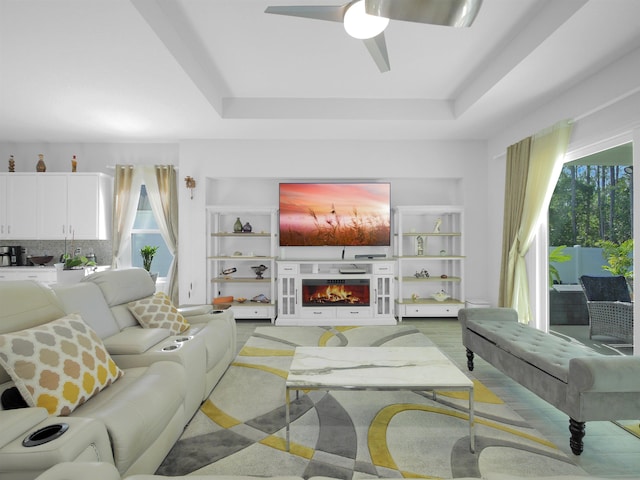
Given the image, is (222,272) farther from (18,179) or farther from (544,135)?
(544,135)

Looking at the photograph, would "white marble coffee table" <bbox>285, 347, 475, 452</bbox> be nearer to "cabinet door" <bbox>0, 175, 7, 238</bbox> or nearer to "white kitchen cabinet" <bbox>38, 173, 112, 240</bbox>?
"white kitchen cabinet" <bbox>38, 173, 112, 240</bbox>

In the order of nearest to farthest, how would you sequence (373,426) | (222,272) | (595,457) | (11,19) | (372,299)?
(595,457)
(373,426)
(11,19)
(372,299)
(222,272)

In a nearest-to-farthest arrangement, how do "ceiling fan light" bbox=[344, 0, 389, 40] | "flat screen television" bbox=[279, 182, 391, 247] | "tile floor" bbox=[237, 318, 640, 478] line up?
"ceiling fan light" bbox=[344, 0, 389, 40]
"tile floor" bbox=[237, 318, 640, 478]
"flat screen television" bbox=[279, 182, 391, 247]

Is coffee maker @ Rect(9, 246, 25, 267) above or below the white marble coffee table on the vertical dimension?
above

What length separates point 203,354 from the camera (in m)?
2.46

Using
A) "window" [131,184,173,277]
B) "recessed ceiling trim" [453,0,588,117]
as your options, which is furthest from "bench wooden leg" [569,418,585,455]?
"window" [131,184,173,277]

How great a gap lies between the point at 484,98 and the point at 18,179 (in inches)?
240

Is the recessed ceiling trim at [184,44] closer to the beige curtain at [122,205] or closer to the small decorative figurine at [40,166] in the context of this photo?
the beige curtain at [122,205]

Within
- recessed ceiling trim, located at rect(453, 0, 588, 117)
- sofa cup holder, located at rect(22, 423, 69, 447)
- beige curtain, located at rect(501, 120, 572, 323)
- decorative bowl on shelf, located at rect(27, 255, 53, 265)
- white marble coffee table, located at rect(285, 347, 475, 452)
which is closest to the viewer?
sofa cup holder, located at rect(22, 423, 69, 447)

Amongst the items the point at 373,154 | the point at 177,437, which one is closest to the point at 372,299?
the point at 373,154

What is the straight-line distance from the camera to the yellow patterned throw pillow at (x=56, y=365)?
Result: 1.49m

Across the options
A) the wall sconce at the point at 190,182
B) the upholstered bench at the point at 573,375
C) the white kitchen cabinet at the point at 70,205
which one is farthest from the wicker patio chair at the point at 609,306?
the white kitchen cabinet at the point at 70,205

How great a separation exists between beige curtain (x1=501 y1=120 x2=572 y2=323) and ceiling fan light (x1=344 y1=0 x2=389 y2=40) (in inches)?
105

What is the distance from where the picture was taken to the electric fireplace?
5043mm
